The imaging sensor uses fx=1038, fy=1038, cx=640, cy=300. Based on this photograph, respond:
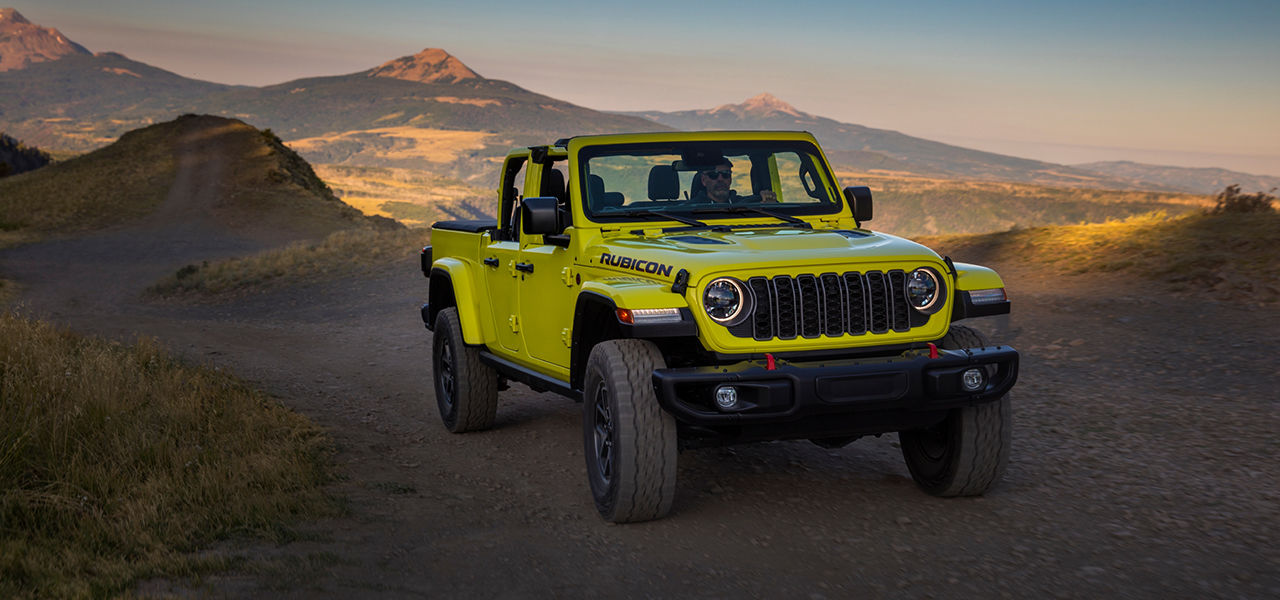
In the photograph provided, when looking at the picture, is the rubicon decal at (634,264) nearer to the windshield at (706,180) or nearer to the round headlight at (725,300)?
the round headlight at (725,300)

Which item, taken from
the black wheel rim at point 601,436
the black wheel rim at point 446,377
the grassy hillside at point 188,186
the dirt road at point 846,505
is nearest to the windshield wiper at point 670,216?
the black wheel rim at point 601,436

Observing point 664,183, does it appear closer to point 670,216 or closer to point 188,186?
point 670,216

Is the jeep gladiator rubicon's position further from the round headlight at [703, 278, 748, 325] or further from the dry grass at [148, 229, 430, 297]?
the dry grass at [148, 229, 430, 297]

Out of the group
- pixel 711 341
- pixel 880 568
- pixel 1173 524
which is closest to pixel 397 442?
pixel 711 341

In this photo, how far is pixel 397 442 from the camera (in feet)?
25.0

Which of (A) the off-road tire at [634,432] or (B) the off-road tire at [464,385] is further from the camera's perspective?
(B) the off-road tire at [464,385]

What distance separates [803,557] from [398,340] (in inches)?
421

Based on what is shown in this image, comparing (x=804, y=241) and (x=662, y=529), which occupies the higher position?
(x=804, y=241)

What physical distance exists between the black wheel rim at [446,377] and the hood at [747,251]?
8.05ft

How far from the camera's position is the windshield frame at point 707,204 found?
20.4 ft

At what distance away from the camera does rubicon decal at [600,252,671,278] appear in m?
5.11

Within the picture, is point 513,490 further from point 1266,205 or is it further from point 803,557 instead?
point 1266,205

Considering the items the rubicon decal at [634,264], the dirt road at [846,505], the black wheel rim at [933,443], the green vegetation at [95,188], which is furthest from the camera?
the green vegetation at [95,188]

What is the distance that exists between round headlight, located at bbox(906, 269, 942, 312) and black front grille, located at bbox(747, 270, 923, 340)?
56mm
